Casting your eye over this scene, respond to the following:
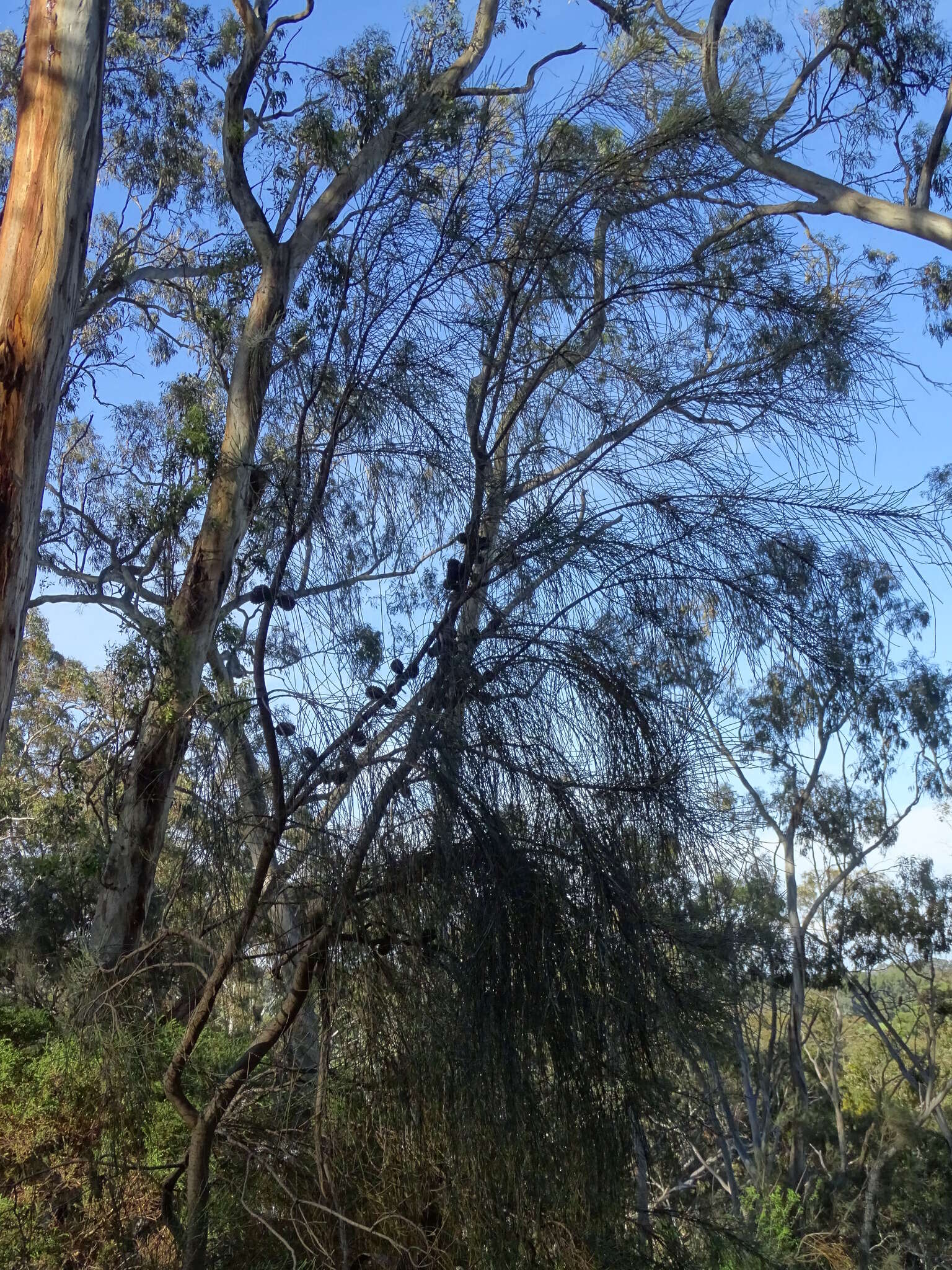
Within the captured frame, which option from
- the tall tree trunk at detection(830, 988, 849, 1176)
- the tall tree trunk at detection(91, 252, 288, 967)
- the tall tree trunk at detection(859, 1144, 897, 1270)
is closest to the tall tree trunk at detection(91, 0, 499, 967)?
the tall tree trunk at detection(91, 252, 288, 967)

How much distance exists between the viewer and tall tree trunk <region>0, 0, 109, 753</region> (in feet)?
14.1

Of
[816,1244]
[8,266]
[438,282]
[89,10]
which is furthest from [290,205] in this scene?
[816,1244]

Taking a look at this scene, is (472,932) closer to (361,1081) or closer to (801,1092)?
(361,1081)

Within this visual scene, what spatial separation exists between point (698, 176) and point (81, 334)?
8.33 m

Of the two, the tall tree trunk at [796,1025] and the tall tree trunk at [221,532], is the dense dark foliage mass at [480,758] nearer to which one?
the tall tree trunk at [221,532]

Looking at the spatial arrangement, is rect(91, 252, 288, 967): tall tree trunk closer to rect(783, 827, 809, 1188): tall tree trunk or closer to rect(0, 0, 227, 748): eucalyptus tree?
rect(0, 0, 227, 748): eucalyptus tree

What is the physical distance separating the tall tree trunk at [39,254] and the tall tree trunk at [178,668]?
0.69 metres

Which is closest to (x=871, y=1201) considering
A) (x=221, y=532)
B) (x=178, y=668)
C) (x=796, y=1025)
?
(x=796, y=1025)

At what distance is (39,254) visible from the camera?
4.55m

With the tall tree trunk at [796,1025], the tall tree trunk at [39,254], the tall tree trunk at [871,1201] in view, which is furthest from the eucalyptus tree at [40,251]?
the tall tree trunk at [871,1201]

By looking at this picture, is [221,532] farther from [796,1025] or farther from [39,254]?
[796,1025]

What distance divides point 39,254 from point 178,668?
2.45m

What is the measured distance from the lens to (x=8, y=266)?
4.54 meters

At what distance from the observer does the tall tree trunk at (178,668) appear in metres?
5.09
